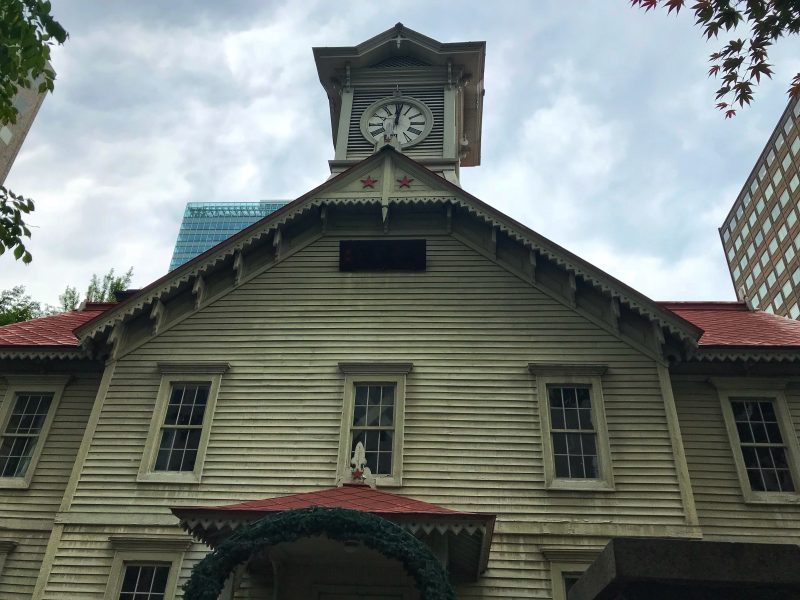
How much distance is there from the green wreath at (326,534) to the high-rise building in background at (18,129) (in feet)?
139

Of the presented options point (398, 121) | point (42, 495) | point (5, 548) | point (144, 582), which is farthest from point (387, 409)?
point (398, 121)

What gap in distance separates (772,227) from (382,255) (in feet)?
247

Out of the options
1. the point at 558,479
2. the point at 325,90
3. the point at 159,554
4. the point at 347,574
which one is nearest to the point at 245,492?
the point at 159,554

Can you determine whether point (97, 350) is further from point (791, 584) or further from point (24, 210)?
point (791, 584)

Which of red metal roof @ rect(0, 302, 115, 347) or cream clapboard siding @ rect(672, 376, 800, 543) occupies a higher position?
red metal roof @ rect(0, 302, 115, 347)

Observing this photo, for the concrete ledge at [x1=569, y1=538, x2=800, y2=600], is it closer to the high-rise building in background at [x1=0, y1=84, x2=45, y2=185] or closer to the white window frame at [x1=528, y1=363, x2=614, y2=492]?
the white window frame at [x1=528, y1=363, x2=614, y2=492]

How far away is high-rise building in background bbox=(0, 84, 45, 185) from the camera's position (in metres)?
43.2

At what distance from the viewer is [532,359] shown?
508 inches

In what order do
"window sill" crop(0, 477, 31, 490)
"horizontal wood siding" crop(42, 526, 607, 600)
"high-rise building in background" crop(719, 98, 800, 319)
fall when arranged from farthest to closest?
"high-rise building in background" crop(719, 98, 800, 319) → "window sill" crop(0, 477, 31, 490) → "horizontal wood siding" crop(42, 526, 607, 600)

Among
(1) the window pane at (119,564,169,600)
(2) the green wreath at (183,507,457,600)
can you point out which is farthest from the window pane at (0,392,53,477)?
(2) the green wreath at (183,507,457,600)

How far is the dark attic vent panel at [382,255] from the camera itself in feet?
46.9

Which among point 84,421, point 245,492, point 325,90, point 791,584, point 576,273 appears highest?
point 325,90

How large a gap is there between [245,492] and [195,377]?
8.74 ft

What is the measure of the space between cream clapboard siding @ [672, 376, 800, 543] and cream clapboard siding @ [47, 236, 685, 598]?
2.59 ft
